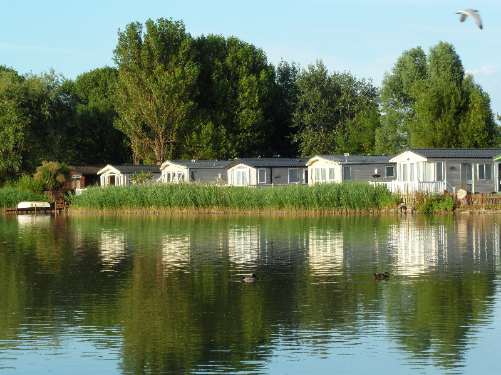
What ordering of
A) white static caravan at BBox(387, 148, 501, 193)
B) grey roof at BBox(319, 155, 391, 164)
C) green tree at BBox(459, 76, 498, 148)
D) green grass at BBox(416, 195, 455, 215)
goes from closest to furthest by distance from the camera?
green grass at BBox(416, 195, 455, 215) < white static caravan at BBox(387, 148, 501, 193) < grey roof at BBox(319, 155, 391, 164) < green tree at BBox(459, 76, 498, 148)

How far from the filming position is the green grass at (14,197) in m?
96.5

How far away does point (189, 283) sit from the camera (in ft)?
117

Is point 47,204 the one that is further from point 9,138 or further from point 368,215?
point 368,215

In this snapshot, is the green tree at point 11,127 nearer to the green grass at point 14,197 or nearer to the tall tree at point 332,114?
the green grass at point 14,197

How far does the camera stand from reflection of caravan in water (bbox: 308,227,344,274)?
40188 mm

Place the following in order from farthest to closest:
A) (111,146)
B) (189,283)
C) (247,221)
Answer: (111,146) < (247,221) < (189,283)

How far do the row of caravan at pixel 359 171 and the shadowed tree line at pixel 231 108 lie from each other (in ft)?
21.8

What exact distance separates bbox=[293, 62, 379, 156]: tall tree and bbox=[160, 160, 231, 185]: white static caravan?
Answer: 65.8ft

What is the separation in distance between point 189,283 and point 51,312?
6910 millimetres

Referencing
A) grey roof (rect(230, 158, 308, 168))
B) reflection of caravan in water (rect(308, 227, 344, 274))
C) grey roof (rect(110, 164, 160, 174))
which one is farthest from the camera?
A: grey roof (rect(110, 164, 160, 174))

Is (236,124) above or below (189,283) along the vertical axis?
above

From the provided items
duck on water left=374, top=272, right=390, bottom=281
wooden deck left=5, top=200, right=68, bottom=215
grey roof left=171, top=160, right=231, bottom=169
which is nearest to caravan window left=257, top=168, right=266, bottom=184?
grey roof left=171, top=160, right=231, bottom=169

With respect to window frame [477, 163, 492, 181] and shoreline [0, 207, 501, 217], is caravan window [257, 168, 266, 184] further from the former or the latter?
window frame [477, 163, 492, 181]

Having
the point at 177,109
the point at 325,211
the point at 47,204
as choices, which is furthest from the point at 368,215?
the point at 177,109
